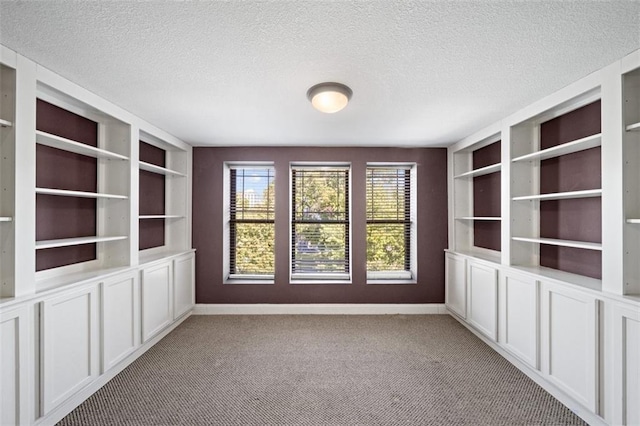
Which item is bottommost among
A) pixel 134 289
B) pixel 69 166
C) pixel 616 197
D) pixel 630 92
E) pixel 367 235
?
pixel 134 289

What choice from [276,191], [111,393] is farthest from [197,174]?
[111,393]

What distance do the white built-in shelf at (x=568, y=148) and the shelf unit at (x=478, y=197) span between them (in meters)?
0.62

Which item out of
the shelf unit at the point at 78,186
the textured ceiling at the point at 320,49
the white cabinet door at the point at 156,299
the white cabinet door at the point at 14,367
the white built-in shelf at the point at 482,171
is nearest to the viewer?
the textured ceiling at the point at 320,49

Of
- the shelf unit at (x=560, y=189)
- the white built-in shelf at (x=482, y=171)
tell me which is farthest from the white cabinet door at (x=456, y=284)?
the white built-in shelf at (x=482, y=171)

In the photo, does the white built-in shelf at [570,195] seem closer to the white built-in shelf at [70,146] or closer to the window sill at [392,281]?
the window sill at [392,281]

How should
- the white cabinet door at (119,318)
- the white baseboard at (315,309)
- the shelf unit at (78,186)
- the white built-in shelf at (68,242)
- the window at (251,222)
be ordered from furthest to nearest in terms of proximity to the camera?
the window at (251,222) → the white baseboard at (315,309) → the white cabinet door at (119,318) → the shelf unit at (78,186) → the white built-in shelf at (68,242)

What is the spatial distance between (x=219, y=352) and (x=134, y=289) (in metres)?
1.04

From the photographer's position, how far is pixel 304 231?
4191 millimetres

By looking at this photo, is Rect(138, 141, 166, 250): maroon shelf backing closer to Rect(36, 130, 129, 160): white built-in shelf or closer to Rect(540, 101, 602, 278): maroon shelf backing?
Rect(36, 130, 129, 160): white built-in shelf

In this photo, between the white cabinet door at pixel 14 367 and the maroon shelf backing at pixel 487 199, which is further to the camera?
the maroon shelf backing at pixel 487 199

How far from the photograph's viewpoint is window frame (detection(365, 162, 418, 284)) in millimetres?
4016

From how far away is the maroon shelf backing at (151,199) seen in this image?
3.36 metres

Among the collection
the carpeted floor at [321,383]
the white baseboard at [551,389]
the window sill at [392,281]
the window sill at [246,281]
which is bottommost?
the carpeted floor at [321,383]

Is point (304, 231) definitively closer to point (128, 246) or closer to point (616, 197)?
point (128, 246)
